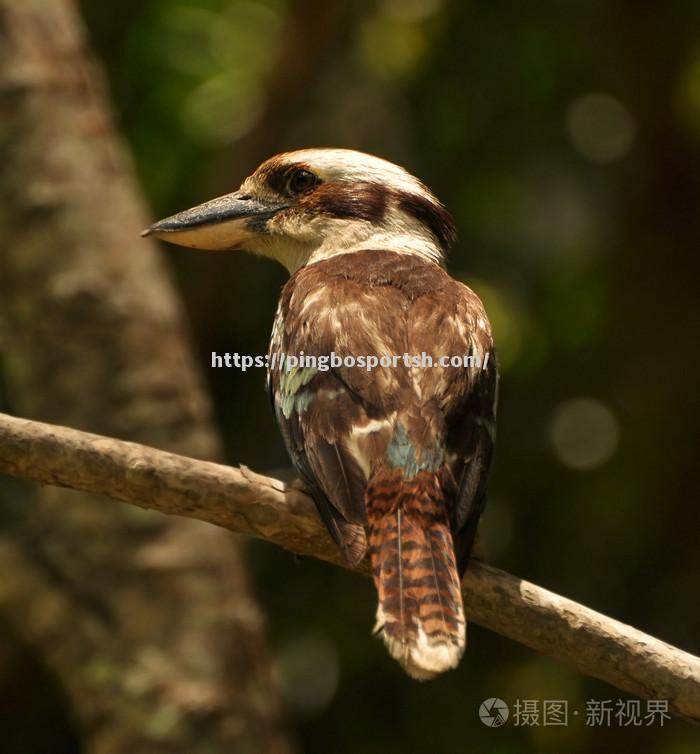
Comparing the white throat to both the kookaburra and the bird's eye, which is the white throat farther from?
the bird's eye

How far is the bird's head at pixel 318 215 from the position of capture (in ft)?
13.5

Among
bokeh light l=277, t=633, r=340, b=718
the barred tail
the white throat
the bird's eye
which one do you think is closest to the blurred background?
bokeh light l=277, t=633, r=340, b=718

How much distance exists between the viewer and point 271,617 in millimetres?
5465

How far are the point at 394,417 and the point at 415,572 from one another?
0.39 metres

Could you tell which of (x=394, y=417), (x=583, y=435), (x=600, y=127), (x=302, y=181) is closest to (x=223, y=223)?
(x=302, y=181)

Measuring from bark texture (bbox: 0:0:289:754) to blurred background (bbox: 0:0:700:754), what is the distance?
29 cm

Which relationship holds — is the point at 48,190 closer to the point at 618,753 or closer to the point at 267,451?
the point at 267,451

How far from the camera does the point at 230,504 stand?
2.92 metres

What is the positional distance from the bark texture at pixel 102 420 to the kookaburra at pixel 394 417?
976 millimetres

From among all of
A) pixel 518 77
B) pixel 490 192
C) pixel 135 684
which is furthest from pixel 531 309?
pixel 135 684

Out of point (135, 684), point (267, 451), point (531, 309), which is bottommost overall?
point (135, 684)

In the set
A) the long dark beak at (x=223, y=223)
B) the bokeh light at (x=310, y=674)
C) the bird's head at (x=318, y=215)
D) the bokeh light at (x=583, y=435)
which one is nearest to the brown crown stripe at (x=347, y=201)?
the bird's head at (x=318, y=215)

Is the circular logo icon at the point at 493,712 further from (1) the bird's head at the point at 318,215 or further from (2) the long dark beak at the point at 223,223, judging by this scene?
(2) the long dark beak at the point at 223,223

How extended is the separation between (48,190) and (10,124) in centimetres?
33
